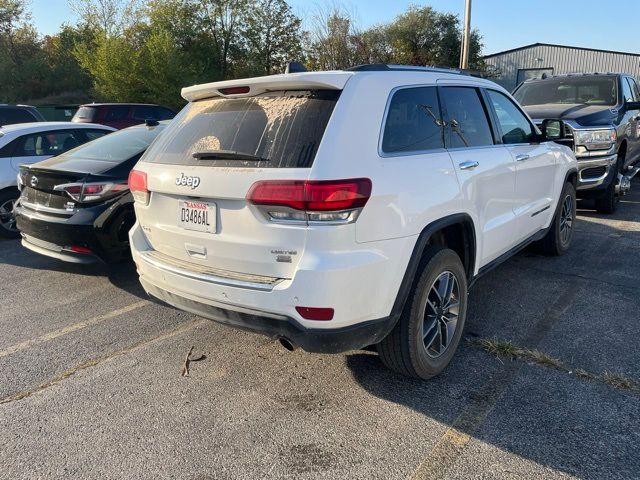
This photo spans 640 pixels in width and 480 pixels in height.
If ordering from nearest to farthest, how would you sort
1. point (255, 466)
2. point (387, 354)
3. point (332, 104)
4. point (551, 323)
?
point (255, 466) → point (332, 104) → point (387, 354) → point (551, 323)

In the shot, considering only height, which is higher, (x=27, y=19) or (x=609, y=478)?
(x=27, y=19)

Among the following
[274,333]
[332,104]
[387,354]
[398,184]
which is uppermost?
[332,104]

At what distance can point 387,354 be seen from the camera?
3045mm

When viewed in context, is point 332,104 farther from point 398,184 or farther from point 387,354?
point 387,354

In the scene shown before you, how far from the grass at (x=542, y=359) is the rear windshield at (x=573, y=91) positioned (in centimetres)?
617

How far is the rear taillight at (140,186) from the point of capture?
329 centimetres

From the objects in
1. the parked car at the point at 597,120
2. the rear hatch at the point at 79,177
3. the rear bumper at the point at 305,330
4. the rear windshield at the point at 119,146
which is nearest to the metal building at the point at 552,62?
the parked car at the point at 597,120

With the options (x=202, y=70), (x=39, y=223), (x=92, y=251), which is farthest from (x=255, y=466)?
(x=202, y=70)

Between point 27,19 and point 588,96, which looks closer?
point 588,96

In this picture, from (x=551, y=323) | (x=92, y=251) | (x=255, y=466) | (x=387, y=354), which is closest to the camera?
(x=255, y=466)

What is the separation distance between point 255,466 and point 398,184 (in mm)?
1584

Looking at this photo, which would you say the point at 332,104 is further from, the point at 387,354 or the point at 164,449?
the point at 164,449

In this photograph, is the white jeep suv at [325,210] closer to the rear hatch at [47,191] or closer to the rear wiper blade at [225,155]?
the rear wiper blade at [225,155]

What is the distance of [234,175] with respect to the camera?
8.84 feet
